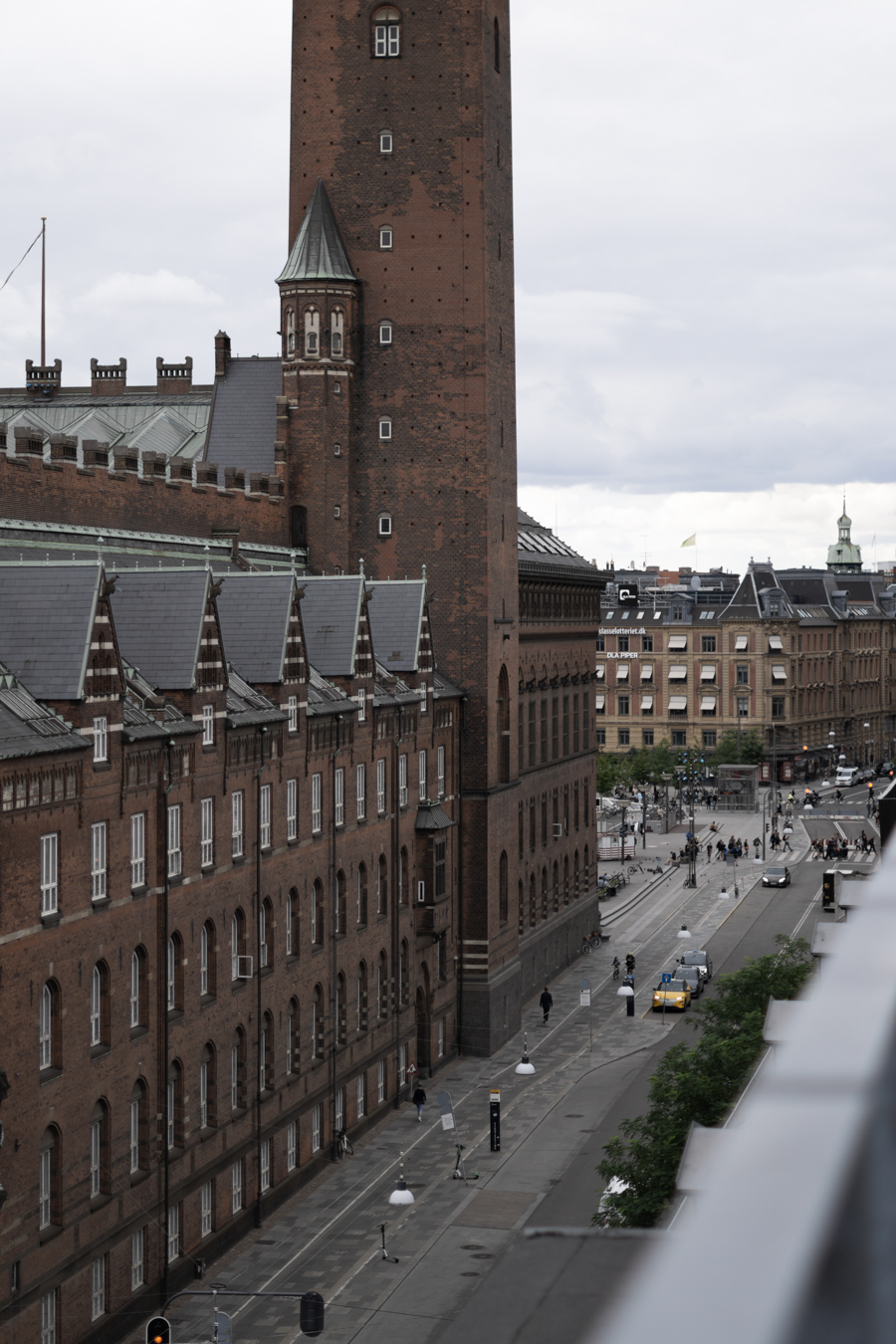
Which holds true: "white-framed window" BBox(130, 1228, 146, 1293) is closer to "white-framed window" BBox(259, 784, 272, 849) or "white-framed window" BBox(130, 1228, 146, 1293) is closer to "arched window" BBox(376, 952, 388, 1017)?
"white-framed window" BBox(259, 784, 272, 849)

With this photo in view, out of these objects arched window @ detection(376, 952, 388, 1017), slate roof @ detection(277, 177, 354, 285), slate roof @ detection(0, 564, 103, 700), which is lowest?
arched window @ detection(376, 952, 388, 1017)

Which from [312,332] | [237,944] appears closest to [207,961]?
[237,944]

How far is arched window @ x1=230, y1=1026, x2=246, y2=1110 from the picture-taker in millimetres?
50469

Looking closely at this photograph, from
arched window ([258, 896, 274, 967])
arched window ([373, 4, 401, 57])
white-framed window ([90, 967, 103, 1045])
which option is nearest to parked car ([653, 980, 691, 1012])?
arched window ([258, 896, 274, 967])

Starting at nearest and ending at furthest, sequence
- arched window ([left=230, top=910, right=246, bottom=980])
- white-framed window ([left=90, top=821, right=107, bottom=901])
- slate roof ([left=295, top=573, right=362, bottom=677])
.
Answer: white-framed window ([left=90, top=821, right=107, bottom=901]), arched window ([left=230, top=910, right=246, bottom=980]), slate roof ([left=295, top=573, right=362, bottom=677])

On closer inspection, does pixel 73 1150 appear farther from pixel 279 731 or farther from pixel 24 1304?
pixel 279 731

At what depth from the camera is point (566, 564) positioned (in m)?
101

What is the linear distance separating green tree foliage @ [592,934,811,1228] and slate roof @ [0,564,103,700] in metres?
18.0

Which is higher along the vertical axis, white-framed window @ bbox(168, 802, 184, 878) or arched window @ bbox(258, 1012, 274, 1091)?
white-framed window @ bbox(168, 802, 184, 878)

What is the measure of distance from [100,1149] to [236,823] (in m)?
11.7

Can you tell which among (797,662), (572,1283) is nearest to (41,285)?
(572,1283)

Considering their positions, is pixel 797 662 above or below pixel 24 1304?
above

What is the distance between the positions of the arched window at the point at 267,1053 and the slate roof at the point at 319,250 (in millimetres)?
36777

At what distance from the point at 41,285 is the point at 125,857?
2135 inches
